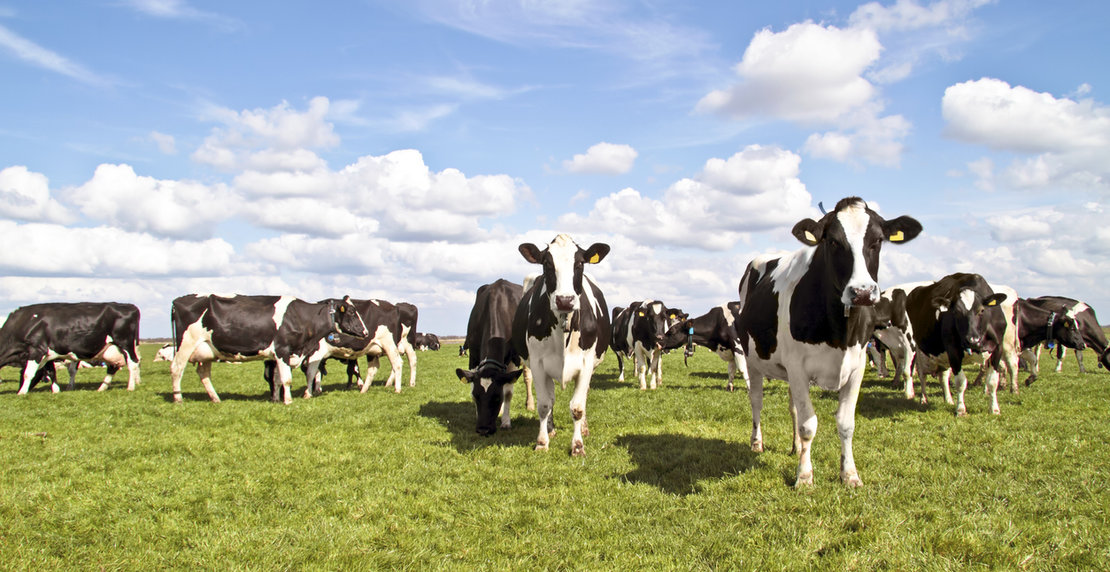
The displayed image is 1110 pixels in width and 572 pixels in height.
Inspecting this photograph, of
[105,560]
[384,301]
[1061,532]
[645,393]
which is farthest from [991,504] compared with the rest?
[384,301]

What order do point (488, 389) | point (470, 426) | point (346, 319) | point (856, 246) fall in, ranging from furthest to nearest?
point (346, 319), point (470, 426), point (488, 389), point (856, 246)

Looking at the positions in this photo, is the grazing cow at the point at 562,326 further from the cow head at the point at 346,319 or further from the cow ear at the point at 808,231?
the cow head at the point at 346,319

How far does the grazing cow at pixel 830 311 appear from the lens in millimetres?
5855

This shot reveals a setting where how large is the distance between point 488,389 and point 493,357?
59 centimetres

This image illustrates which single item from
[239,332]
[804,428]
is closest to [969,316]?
[804,428]

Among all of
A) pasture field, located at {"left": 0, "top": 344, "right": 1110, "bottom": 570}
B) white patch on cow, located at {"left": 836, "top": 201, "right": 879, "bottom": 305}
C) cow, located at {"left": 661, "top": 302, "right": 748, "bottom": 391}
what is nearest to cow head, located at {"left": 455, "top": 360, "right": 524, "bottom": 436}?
pasture field, located at {"left": 0, "top": 344, "right": 1110, "bottom": 570}

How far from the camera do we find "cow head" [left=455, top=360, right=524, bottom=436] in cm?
989

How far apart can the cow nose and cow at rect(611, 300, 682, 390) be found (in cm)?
905

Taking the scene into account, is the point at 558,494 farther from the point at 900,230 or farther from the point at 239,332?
the point at 239,332

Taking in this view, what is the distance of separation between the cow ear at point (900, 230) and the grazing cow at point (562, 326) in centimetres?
339

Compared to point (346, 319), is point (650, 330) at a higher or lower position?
lower

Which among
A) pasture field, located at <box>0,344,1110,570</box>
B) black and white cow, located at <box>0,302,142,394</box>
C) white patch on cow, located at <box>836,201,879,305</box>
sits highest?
white patch on cow, located at <box>836,201,879,305</box>

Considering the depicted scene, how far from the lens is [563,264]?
26.1 feet

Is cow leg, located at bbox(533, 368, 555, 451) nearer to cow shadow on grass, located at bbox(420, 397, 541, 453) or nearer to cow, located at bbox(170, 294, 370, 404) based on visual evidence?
cow shadow on grass, located at bbox(420, 397, 541, 453)
